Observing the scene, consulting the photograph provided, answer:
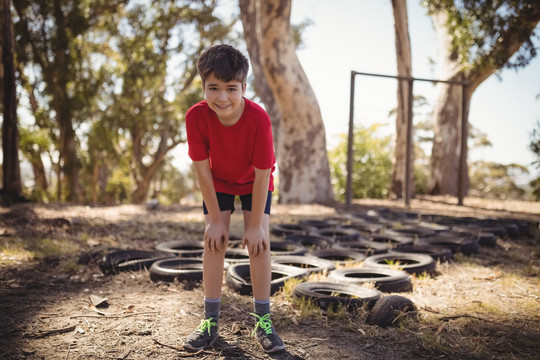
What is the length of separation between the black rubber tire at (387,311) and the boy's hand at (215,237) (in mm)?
1069

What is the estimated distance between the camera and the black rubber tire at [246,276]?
10.4ft

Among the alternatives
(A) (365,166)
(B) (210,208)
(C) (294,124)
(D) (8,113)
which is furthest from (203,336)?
(A) (365,166)

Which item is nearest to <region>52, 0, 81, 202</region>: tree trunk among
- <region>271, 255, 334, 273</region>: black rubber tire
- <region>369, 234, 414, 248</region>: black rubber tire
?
<region>369, 234, 414, 248</region>: black rubber tire

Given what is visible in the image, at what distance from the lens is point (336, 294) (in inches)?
121

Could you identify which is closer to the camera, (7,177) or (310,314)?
(310,314)

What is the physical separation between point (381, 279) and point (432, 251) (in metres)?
1.46

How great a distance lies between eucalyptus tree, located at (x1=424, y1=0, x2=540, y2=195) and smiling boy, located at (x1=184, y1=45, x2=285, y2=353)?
939cm

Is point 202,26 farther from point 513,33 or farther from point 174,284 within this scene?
point 174,284

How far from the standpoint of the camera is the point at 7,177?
875cm

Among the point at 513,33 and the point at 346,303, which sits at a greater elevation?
the point at 513,33

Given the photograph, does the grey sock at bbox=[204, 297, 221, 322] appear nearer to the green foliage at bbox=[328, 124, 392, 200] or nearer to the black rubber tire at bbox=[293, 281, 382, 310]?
the black rubber tire at bbox=[293, 281, 382, 310]

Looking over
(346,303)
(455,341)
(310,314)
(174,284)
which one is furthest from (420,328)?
(174,284)

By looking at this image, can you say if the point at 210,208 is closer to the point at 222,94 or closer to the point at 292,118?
the point at 222,94

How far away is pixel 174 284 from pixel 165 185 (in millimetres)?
31946
